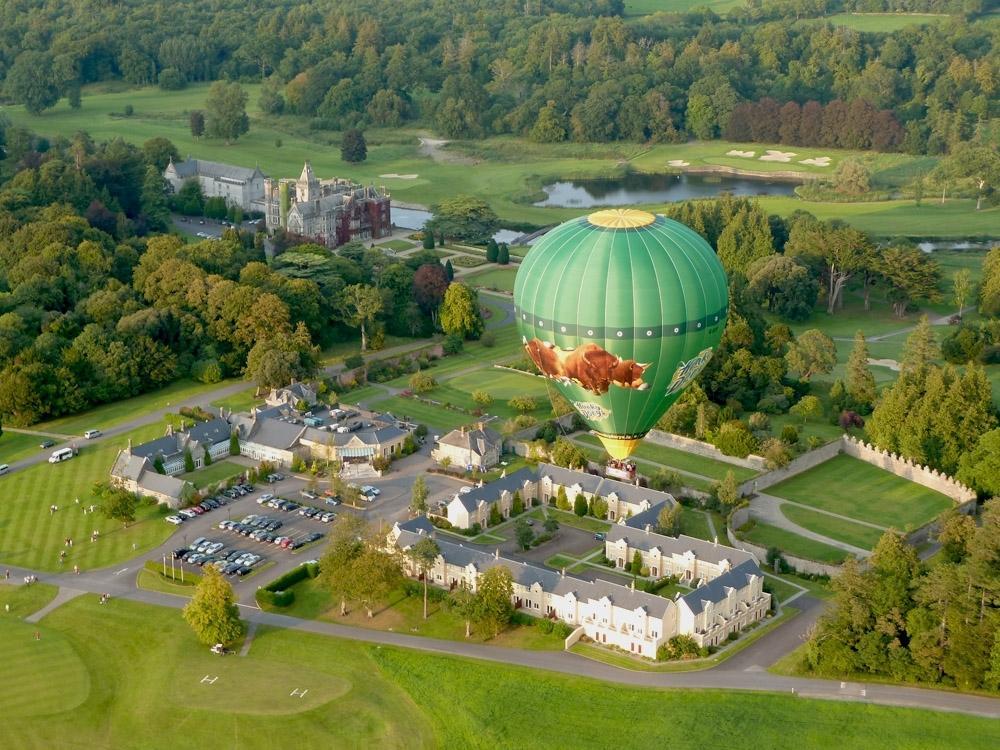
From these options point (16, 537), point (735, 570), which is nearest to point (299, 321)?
point (16, 537)

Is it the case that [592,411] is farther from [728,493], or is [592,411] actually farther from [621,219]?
[621,219]

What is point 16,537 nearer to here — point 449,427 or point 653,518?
point 449,427

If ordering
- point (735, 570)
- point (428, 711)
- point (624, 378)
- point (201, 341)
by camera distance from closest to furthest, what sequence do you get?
point (428, 711) < point (735, 570) < point (624, 378) < point (201, 341)

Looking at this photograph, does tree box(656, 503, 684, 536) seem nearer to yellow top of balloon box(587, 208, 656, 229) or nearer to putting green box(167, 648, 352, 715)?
yellow top of balloon box(587, 208, 656, 229)

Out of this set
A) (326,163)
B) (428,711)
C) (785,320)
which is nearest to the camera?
(428,711)

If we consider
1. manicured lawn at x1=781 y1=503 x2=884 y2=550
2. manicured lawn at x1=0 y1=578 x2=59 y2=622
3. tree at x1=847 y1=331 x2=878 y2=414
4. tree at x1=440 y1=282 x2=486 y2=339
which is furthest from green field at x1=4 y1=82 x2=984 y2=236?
manicured lawn at x1=0 y1=578 x2=59 y2=622

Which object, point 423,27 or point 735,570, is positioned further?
point 423,27

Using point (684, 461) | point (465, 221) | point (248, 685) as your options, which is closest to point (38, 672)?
point (248, 685)
